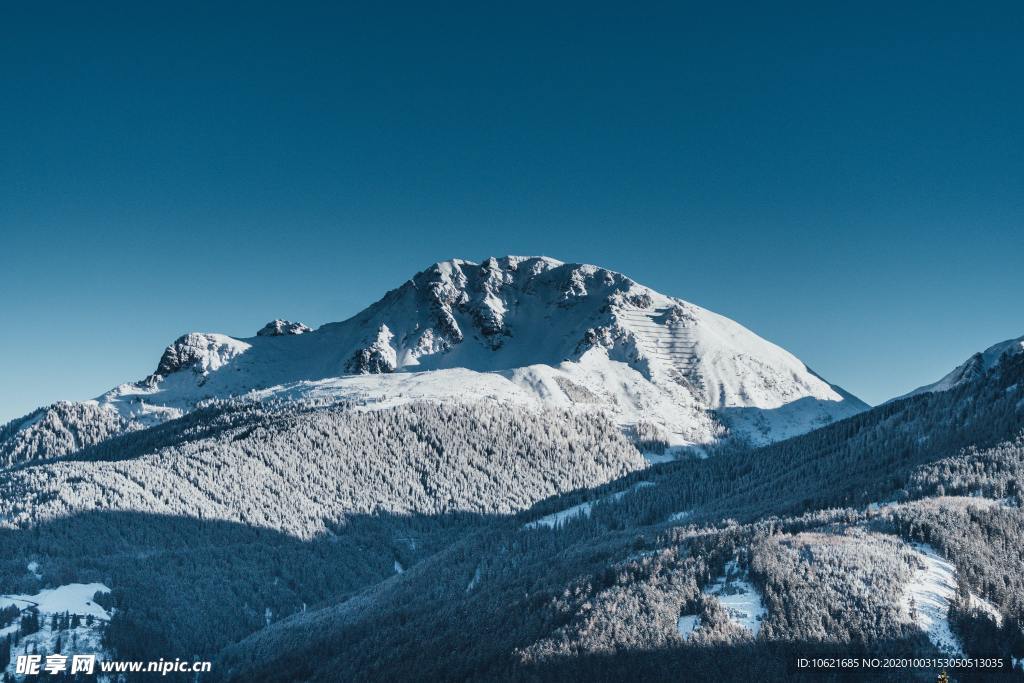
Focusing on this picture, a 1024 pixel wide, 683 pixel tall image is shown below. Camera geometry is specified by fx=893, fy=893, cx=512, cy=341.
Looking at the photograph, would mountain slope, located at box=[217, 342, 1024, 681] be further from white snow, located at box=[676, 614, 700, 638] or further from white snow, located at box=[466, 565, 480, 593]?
white snow, located at box=[466, 565, 480, 593]

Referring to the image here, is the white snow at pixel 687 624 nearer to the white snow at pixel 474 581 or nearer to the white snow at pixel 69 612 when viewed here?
the white snow at pixel 474 581

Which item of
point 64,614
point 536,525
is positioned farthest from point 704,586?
point 64,614

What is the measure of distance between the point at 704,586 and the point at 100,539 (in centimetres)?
12042

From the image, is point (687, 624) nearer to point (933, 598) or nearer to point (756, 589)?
point (756, 589)

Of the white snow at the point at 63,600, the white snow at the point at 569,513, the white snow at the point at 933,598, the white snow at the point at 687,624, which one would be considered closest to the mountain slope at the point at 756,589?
the white snow at the point at 933,598

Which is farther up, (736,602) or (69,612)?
(69,612)

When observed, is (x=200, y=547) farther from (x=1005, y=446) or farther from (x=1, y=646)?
(x=1005, y=446)

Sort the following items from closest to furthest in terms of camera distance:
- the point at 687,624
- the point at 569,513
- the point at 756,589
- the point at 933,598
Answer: the point at 933,598, the point at 687,624, the point at 756,589, the point at 569,513

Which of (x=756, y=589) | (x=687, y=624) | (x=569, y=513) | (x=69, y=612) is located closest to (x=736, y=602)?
(x=756, y=589)

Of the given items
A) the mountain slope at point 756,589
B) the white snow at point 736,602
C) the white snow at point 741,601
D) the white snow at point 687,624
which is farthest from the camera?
the white snow at point 687,624

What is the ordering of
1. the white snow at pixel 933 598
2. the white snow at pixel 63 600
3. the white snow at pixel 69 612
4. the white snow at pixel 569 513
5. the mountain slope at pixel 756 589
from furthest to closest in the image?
the white snow at pixel 569 513
the white snow at pixel 63 600
the white snow at pixel 69 612
the mountain slope at pixel 756 589
the white snow at pixel 933 598

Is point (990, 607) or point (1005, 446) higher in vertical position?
point (1005, 446)

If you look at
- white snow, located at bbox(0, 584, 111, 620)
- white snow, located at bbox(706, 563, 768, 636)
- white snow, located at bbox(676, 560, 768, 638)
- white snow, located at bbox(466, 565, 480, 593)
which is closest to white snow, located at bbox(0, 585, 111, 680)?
white snow, located at bbox(0, 584, 111, 620)

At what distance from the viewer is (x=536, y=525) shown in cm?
15400
